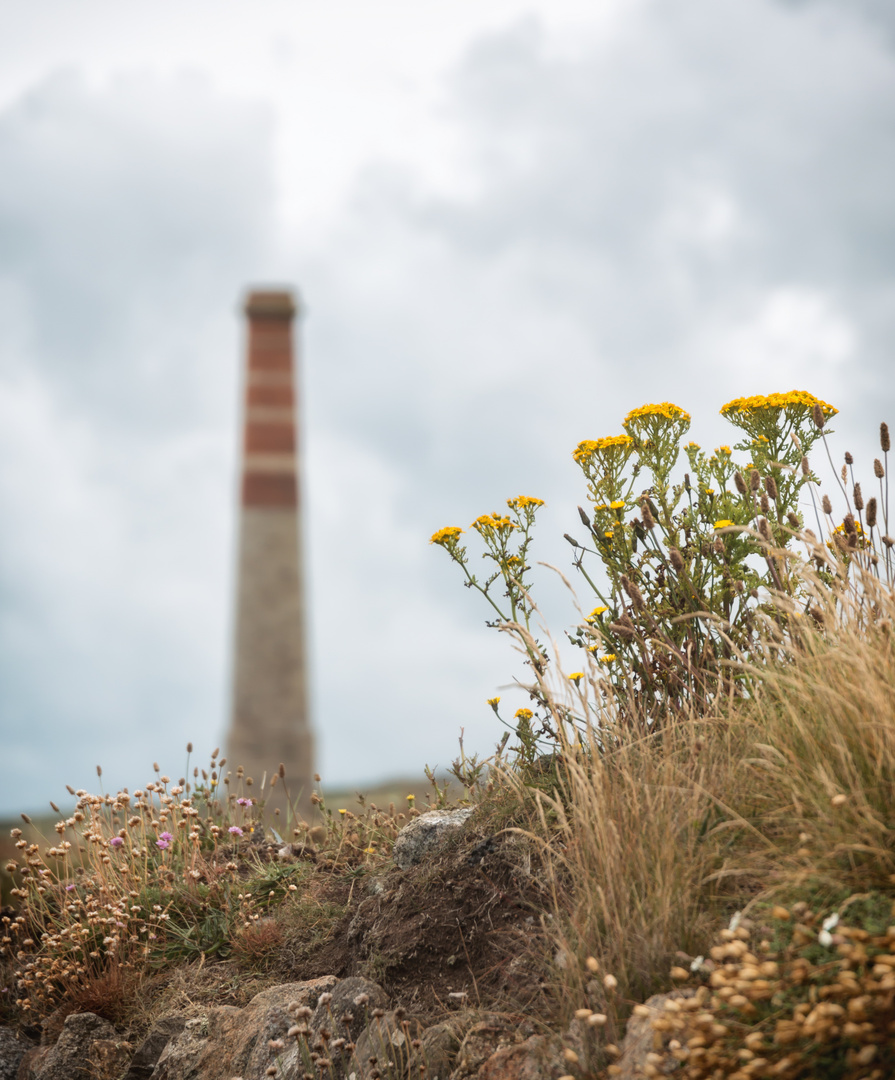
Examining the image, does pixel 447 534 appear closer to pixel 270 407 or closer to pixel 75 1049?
pixel 75 1049

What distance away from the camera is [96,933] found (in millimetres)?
4445

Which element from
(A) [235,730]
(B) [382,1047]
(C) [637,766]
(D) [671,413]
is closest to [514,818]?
(C) [637,766]

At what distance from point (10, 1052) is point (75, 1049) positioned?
73cm

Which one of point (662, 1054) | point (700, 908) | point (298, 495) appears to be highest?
point (298, 495)

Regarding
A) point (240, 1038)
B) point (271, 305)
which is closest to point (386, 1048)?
point (240, 1038)

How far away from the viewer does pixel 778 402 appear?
12.8 feet

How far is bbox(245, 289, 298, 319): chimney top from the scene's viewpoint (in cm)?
1178

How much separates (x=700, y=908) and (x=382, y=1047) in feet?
3.51

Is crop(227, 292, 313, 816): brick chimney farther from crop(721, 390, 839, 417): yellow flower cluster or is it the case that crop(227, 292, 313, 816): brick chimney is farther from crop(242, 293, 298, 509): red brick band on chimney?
crop(721, 390, 839, 417): yellow flower cluster

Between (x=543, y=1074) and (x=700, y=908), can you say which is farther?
(x=700, y=908)

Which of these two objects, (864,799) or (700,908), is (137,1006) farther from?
(864,799)

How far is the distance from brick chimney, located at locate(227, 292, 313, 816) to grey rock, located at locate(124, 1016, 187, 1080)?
21.5 ft

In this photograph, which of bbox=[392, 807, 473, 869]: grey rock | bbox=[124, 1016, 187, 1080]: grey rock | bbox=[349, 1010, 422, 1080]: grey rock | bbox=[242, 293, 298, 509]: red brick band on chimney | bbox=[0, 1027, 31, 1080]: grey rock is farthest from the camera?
bbox=[242, 293, 298, 509]: red brick band on chimney

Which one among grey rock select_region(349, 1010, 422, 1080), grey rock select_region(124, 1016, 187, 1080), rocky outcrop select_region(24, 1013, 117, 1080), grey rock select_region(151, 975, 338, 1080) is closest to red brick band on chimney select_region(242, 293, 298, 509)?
rocky outcrop select_region(24, 1013, 117, 1080)
